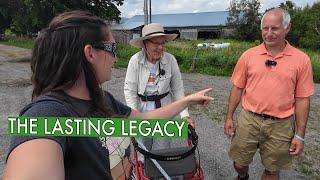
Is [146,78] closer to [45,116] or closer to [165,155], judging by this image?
[165,155]

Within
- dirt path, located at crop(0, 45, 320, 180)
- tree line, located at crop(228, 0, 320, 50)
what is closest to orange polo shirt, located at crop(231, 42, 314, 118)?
dirt path, located at crop(0, 45, 320, 180)

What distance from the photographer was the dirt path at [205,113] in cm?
470

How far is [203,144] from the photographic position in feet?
18.7

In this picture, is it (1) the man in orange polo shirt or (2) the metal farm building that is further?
(2) the metal farm building

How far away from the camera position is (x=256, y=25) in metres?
42.9

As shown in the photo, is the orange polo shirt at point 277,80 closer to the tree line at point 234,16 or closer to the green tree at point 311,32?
the tree line at point 234,16

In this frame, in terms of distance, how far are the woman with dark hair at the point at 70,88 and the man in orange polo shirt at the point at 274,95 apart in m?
2.16

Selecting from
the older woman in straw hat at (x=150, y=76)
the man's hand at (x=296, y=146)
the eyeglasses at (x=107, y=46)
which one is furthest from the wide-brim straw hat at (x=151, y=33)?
the eyeglasses at (x=107, y=46)

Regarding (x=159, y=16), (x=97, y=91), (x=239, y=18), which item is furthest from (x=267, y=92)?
(x=159, y=16)

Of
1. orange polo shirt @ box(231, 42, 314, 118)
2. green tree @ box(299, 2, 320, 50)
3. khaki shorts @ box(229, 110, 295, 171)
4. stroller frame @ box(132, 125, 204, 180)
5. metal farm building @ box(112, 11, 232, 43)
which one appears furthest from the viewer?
metal farm building @ box(112, 11, 232, 43)

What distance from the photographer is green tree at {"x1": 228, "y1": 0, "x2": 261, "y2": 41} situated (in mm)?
42344

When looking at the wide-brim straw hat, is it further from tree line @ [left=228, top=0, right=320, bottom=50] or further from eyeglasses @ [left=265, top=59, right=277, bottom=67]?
tree line @ [left=228, top=0, right=320, bottom=50]

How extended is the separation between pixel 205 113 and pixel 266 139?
427 cm

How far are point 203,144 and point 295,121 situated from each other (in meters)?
2.51
